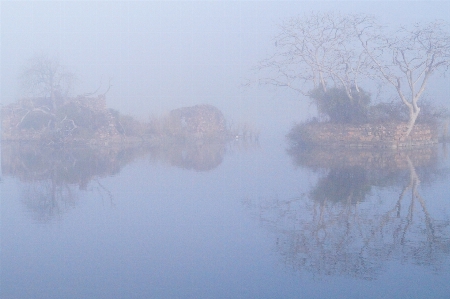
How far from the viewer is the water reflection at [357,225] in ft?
20.2

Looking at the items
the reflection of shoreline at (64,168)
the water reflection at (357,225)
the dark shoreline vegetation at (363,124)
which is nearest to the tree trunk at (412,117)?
the dark shoreline vegetation at (363,124)

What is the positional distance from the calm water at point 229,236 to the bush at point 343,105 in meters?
11.8

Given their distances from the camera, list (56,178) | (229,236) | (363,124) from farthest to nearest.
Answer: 1. (363,124)
2. (56,178)
3. (229,236)

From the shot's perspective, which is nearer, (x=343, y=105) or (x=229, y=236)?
(x=229, y=236)

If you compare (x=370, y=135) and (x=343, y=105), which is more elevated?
(x=343, y=105)

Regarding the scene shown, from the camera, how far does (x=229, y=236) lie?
7598mm

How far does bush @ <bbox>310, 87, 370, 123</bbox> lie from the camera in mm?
→ 25859

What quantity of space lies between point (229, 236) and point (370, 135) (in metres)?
19.2

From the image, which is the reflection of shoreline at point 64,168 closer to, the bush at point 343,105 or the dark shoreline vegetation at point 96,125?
the dark shoreline vegetation at point 96,125

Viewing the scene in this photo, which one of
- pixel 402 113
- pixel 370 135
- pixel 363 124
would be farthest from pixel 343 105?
pixel 402 113

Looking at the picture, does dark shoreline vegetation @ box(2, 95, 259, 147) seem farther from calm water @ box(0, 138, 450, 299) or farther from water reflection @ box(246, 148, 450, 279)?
water reflection @ box(246, 148, 450, 279)

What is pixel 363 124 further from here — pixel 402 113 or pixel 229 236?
pixel 229 236

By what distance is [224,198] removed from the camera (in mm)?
10945

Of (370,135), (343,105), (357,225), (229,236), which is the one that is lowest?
(229,236)
